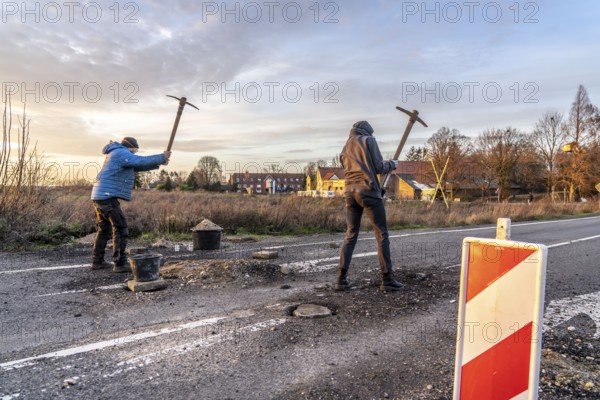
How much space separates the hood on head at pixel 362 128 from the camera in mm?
5430

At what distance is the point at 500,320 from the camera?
205 centimetres

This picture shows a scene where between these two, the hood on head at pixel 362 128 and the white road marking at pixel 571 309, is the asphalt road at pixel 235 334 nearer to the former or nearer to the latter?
the white road marking at pixel 571 309

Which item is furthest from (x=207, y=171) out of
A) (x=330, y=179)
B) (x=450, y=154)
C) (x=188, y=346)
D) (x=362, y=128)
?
(x=188, y=346)

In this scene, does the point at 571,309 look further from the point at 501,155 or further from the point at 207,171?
the point at 207,171

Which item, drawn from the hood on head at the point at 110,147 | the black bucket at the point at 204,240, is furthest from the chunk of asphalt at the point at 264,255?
the hood on head at the point at 110,147

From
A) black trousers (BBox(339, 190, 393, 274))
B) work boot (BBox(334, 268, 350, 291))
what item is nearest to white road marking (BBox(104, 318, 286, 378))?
work boot (BBox(334, 268, 350, 291))

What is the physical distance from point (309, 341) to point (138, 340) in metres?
1.45

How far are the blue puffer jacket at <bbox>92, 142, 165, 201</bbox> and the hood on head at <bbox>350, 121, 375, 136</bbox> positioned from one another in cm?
317

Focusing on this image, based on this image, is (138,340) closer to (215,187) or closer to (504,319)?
(504,319)

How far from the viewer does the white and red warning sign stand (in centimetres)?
194

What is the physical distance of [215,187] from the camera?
5594cm

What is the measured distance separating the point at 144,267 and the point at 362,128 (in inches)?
129

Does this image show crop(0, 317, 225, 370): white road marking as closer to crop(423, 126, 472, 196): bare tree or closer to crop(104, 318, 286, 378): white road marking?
crop(104, 318, 286, 378): white road marking

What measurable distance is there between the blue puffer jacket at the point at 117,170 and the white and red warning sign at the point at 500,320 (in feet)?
17.8
